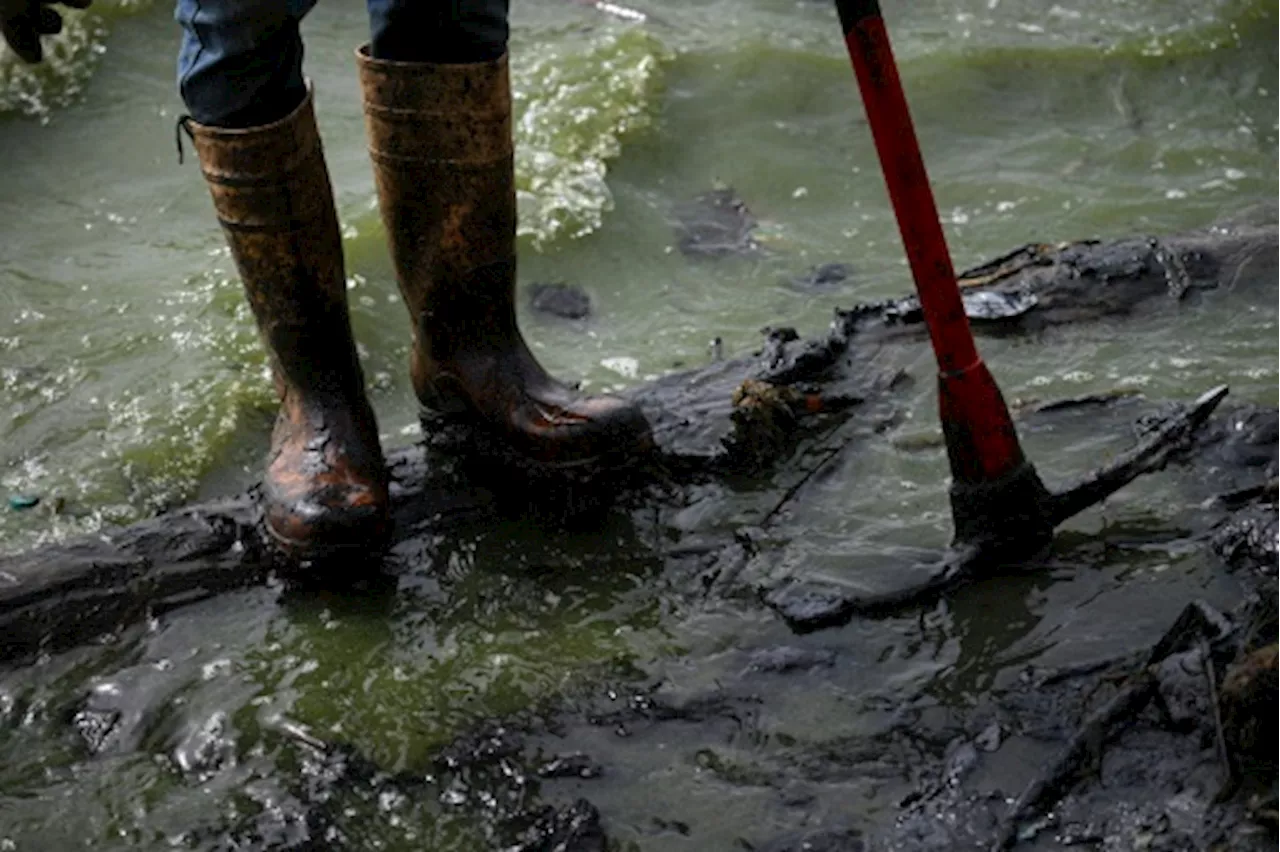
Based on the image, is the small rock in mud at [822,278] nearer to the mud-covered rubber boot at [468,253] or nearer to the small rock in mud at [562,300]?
the small rock in mud at [562,300]

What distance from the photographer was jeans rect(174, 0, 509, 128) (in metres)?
2.52

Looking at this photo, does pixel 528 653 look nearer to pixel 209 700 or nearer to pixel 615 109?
pixel 209 700

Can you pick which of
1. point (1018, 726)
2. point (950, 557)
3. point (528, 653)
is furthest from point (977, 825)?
point (528, 653)

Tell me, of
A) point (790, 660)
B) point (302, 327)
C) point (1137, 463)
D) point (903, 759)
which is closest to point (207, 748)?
point (302, 327)

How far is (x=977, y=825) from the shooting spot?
2.12m

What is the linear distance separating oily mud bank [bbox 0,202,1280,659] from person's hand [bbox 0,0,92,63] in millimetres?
808

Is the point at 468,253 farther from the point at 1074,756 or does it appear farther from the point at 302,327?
the point at 1074,756

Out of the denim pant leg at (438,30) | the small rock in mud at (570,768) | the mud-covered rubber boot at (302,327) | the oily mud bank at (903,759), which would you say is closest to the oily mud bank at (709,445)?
the mud-covered rubber boot at (302,327)

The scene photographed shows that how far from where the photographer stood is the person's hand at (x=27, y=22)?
264 cm

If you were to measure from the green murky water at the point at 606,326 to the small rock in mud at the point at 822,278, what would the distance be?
4 centimetres

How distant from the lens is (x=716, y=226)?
4.92m

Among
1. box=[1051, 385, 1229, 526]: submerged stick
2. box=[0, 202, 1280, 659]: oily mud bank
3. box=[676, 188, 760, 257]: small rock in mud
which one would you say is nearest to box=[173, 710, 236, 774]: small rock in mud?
box=[0, 202, 1280, 659]: oily mud bank

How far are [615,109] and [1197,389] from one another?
2.70m

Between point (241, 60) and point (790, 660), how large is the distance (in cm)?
124
